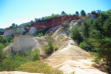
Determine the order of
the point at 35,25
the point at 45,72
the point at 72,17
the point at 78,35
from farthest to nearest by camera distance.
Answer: the point at 35,25, the point at 72,17, the point at 78,35, the point at 45,72

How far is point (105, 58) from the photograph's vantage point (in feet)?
47.2

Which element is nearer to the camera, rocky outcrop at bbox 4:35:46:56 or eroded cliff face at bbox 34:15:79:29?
rocky outcrop at bbox 4:35:46:56

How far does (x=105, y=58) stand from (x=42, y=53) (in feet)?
43.6

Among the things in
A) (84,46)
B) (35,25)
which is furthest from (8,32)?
(84,46)

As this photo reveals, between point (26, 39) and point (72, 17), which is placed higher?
point (72, 17)

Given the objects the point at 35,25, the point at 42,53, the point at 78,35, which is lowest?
the point at 42,53

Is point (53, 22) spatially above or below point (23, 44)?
above

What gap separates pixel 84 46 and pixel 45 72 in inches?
694

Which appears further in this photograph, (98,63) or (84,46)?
(84,46)

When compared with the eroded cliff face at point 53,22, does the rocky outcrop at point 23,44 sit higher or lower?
lower

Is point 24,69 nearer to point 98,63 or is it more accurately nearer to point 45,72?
point 45,72

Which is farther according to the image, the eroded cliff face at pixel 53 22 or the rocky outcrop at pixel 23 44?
the eroded cliff face at pixel 53 22

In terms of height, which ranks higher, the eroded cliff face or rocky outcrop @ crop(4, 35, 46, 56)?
the eroded cliff face

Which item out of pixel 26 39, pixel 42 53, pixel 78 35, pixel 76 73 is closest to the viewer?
pixel 76 73
